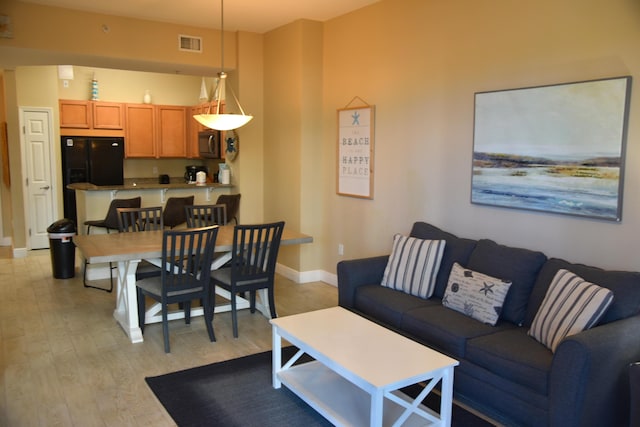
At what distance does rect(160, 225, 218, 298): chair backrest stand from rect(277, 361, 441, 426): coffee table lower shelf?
42.5 inches

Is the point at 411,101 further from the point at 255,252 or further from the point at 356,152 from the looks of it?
the point at 255,252

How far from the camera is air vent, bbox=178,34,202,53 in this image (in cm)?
558

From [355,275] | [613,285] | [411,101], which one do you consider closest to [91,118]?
[411,101]

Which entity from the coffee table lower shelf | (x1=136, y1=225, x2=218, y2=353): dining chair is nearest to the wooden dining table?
(x1=136, y1=225, x2=218, y2=353): dining chair

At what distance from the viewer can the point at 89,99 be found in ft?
25.7

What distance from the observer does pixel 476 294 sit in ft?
10.5

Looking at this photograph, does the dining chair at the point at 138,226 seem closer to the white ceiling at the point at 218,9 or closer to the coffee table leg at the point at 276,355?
the coffee table leg at the point at 276,355

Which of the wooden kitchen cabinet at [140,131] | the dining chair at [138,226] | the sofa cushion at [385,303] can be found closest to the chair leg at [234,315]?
the dining chair at [138,226]

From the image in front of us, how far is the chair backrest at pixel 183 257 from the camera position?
351cm

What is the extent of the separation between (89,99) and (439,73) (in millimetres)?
5921

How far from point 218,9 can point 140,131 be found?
3.84 m

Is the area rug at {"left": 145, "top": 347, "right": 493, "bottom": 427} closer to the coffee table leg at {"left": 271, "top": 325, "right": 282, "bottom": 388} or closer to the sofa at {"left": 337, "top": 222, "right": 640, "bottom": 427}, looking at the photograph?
the coffee table leg at {"left": 271, "top": 325, "right": 282, "bottom": 388}

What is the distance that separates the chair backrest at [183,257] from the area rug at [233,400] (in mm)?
616

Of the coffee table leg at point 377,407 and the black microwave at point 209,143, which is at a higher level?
the black microwave at point 209,143
